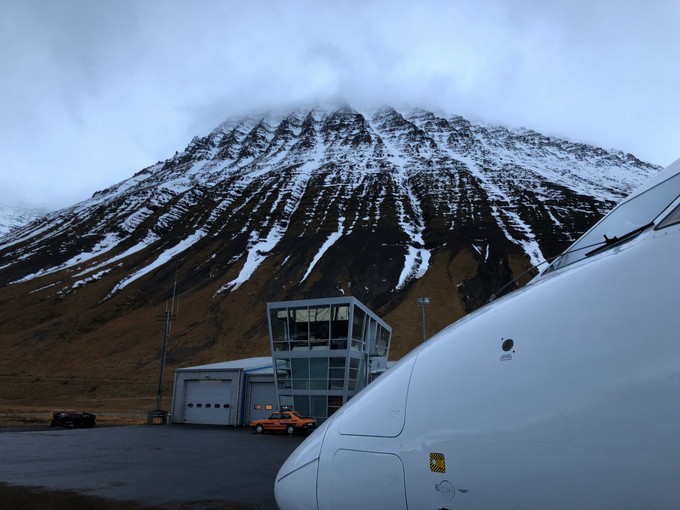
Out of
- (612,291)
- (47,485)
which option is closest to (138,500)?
(47,485)

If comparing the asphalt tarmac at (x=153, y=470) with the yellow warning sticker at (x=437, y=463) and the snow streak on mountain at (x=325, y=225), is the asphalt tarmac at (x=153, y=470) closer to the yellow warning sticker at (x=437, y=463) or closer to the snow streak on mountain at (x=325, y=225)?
the yellow warning sticker at (x=437, y=463)

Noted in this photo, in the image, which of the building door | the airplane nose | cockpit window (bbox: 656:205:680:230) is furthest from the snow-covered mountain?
cockpit window (bbox: 656:205:680:230)

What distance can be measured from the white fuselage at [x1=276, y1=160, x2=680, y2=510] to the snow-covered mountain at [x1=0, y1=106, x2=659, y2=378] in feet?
192

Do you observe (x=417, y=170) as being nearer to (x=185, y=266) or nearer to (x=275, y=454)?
(x=185, y=266)

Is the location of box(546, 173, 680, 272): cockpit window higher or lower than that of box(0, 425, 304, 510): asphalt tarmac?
higher

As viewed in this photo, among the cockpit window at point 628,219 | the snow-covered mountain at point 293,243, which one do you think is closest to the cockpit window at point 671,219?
the cockpit window at point 628,219

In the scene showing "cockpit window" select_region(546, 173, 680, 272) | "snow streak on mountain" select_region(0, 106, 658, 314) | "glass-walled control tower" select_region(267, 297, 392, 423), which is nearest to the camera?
"cockpit window" select_region(546, 173, 680, 272)

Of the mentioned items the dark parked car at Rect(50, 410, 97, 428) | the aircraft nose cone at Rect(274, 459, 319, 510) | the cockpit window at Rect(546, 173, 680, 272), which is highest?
the cockpit window at Rect(546, 173, 680, 272)

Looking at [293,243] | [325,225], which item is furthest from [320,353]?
[325,225]

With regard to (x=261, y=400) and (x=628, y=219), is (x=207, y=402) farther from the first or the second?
(x=628, y=219)

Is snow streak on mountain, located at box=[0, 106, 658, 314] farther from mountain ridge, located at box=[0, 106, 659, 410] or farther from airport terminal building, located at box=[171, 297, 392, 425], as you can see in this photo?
airport terminal building, located at box=[171, 297, 392, 425]

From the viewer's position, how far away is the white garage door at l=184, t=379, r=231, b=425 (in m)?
35.8

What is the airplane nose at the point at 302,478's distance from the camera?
3.79 meters

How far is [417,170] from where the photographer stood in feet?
479
